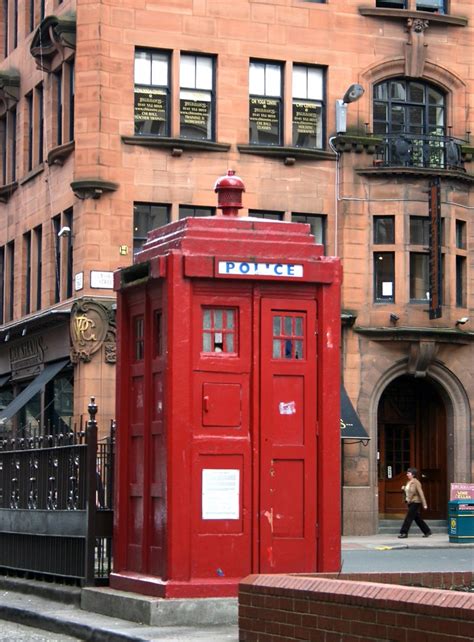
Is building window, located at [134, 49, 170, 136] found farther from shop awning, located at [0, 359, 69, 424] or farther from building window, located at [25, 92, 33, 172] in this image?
shop awning, located at [0, 359, 69, 424]

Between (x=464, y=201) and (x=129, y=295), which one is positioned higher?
(x=464, y=201)

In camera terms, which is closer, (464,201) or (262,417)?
(262,417)

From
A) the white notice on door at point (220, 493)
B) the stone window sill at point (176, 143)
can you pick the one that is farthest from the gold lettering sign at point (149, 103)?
the white notice on door at point (220, 493)

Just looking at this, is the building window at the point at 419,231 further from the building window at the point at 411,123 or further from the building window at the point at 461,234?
the building window at the point at 411,123

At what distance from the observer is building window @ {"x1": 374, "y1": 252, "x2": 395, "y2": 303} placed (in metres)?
37.8

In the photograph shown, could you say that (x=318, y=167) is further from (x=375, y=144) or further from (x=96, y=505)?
(x=96, y=505)

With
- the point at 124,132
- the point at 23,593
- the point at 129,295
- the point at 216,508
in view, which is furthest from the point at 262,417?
the point at 124,132

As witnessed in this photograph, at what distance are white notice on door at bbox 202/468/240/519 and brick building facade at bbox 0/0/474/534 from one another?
22.5 metres

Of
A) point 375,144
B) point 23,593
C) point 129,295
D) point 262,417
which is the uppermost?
point 375,144

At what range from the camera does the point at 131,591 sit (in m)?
13.5

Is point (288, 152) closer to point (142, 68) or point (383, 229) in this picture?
point (383, 229)

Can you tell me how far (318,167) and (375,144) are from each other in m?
1.53

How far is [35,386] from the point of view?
38.5 meters

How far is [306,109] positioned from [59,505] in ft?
77.5
